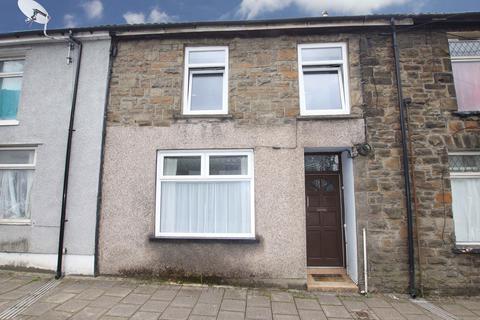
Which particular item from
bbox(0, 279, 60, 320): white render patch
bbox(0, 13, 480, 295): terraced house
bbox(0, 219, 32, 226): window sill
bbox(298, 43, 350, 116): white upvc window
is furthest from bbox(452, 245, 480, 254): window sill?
bbox(0, 219, 32, 226): window sill

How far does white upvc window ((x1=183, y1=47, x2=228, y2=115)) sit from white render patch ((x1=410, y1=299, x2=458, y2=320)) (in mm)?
5077

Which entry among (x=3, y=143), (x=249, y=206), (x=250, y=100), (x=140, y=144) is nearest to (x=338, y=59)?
(x=250, y=100)

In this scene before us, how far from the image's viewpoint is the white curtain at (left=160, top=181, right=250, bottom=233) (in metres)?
5.07

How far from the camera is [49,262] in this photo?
5.12 metres

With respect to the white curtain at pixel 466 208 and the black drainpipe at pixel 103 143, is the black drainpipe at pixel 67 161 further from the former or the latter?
the white curtain at pixel 466 208

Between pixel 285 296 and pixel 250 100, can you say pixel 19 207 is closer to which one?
pixel 250 100

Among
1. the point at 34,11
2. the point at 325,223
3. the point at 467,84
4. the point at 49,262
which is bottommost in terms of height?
the point at 49,262

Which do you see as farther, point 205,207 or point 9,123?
point 9,123

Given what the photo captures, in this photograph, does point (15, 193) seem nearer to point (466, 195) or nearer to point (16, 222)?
point (16, 222)

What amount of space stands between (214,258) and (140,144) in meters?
2.76

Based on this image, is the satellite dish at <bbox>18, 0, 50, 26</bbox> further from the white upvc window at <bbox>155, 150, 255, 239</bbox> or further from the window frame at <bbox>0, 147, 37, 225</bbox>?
the white upvc window at <bbox>155, 150, 255, 239</bbox>

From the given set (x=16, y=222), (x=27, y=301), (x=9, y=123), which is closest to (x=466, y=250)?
(x=27, y=301)

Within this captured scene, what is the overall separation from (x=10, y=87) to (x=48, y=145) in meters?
1.97

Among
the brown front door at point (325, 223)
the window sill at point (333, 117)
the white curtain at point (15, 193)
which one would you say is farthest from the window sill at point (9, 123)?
the brown front door at point (325, 223)
